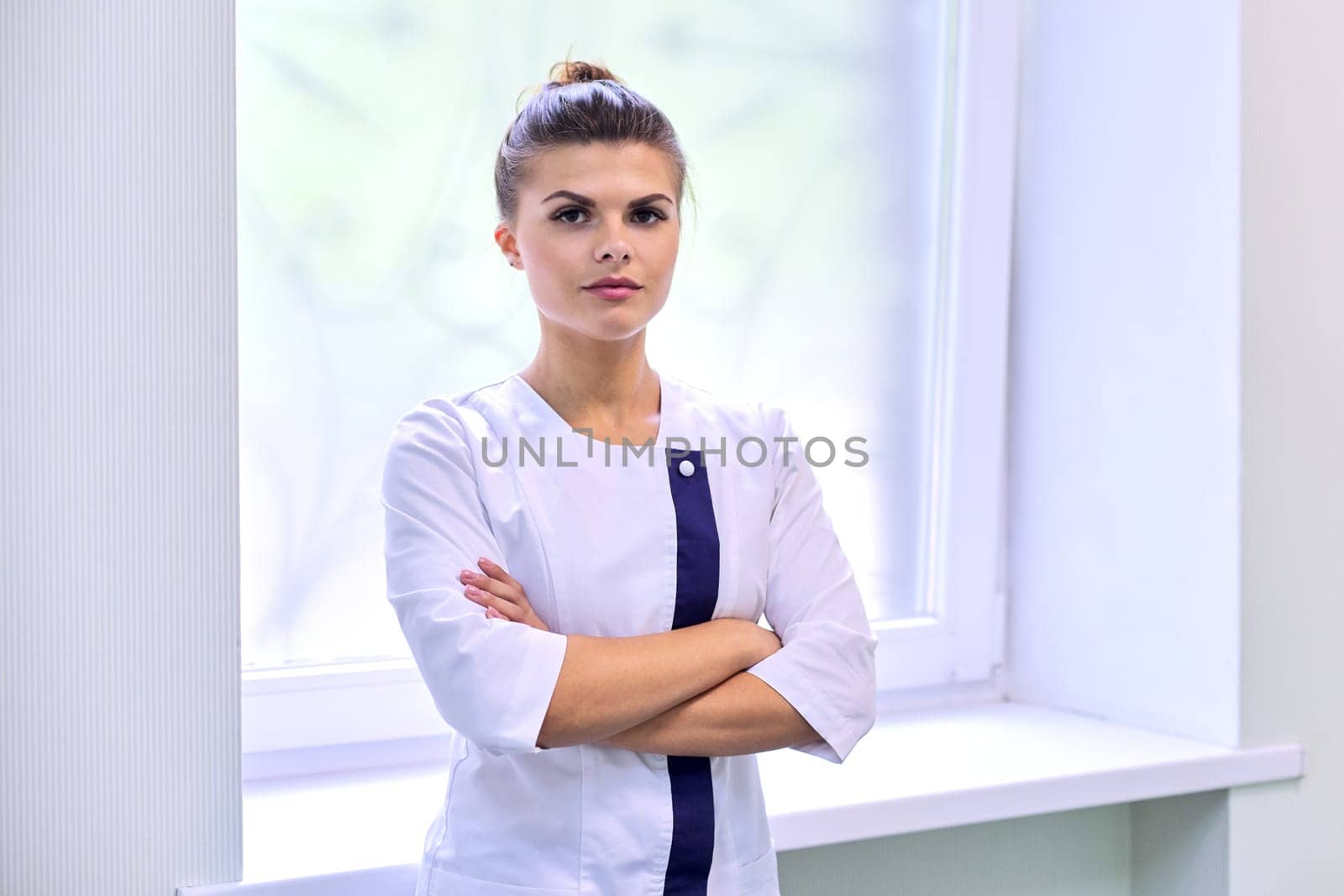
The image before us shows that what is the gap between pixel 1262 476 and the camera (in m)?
1.72

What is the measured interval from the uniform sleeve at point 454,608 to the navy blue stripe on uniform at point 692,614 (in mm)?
153

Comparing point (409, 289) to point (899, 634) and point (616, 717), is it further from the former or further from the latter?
point (899, 634)

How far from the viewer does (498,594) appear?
1.13 meters

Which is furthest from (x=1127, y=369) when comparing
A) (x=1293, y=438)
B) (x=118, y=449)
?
(x=118, y=449)

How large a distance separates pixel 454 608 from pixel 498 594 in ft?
0.17

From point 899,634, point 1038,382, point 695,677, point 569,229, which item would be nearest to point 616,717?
point 695,677

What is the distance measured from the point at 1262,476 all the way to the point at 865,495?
0.59m

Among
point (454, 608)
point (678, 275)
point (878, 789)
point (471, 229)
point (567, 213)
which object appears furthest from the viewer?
point (678, 275)

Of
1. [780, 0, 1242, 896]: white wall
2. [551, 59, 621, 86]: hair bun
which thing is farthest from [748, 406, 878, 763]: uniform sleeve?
[780, 0, 1242, 896]: white wall

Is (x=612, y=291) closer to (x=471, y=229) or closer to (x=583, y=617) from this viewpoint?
(x=583, y=617)

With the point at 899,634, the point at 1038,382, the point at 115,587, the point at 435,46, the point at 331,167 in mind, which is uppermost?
the point at 435,46

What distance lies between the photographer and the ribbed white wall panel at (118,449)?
112 cm

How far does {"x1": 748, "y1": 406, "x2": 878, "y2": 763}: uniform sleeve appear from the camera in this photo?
3.92 feet

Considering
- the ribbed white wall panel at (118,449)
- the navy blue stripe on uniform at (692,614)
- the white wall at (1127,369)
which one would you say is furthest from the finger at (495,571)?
the white wall at (1127,369)
